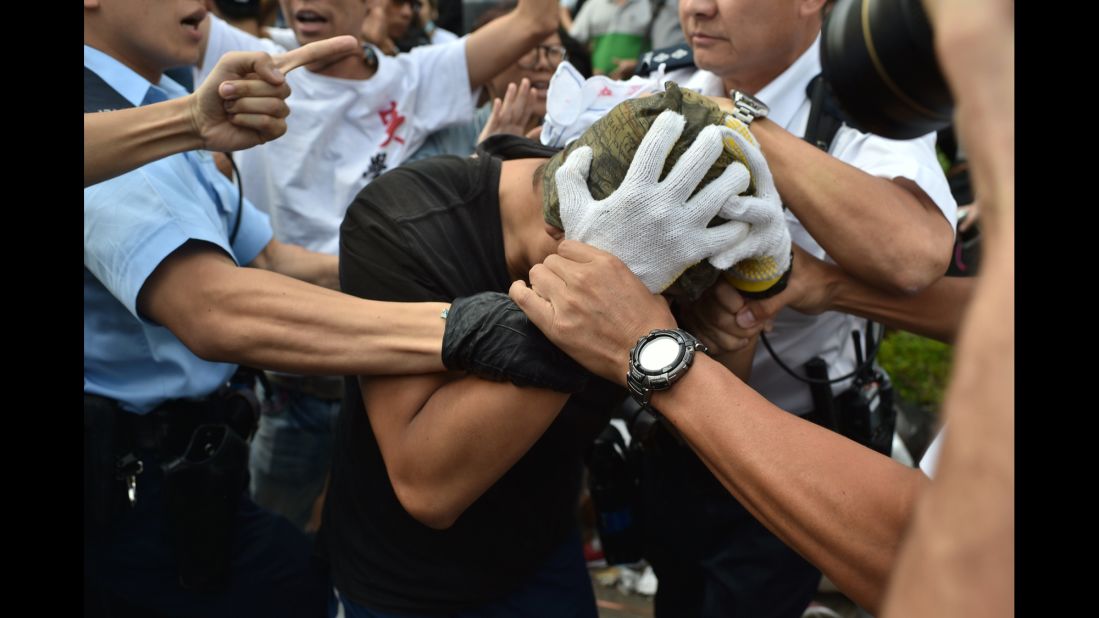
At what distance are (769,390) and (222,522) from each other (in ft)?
4.56

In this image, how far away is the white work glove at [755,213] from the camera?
4.72ft

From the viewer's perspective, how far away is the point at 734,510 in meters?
2.39

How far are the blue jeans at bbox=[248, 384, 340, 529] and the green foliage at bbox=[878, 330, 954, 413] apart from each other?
2.71m

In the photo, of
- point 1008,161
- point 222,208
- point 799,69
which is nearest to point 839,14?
point 799,69

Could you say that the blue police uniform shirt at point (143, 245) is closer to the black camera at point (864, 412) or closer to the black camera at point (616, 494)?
the black camera at point (616, 494)

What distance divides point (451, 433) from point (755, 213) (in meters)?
0.61

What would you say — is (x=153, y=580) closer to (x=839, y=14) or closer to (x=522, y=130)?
(x=522, y=130)

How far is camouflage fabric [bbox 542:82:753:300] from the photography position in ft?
4.72

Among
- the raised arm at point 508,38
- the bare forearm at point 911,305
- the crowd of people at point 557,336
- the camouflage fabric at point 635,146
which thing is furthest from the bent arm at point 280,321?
the raised arm at point 508,38

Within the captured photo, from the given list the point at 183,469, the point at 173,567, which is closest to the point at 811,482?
the point at 183,469

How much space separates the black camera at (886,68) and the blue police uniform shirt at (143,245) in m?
1.23

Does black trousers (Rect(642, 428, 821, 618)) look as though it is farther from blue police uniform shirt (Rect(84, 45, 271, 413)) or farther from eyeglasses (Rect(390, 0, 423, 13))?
eyeglasses (Rect(390, 0, 423, 13))

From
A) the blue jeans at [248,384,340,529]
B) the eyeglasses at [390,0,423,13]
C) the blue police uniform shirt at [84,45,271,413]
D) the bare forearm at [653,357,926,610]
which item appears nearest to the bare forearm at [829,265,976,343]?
the bare forearm at [653,357,926,610]

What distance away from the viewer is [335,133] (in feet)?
10.3
